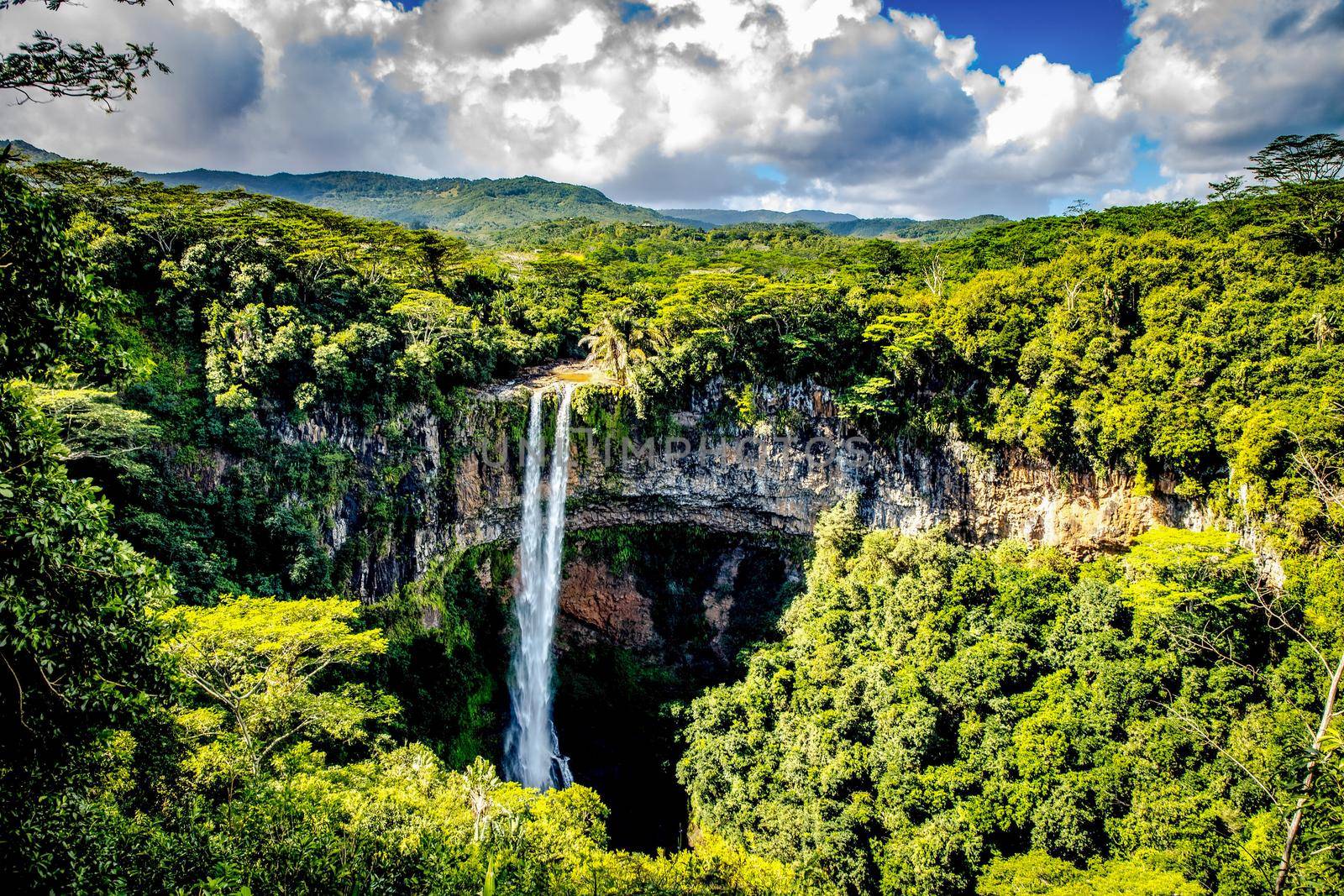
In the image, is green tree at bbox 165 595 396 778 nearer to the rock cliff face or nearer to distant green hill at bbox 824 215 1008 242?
the rock cliff face

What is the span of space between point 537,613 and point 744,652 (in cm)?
789

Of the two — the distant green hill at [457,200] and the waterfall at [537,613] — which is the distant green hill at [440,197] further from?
the waterfall at [537,613]

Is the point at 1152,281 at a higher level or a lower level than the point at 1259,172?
lower

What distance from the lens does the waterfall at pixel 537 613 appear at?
24.8 metres

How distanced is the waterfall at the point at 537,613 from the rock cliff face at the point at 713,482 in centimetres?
51

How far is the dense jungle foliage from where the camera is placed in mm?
6508

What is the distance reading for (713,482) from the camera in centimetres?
2664

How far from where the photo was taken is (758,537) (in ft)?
90.9

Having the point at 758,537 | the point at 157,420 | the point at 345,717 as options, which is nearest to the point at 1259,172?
the point at 758,537

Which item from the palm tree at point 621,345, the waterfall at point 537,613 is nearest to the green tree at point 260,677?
the waterfall at point 537,613

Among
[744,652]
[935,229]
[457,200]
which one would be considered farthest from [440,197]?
[744,652]

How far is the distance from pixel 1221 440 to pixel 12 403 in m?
22.9

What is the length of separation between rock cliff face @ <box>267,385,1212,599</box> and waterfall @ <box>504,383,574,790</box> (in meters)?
0.51

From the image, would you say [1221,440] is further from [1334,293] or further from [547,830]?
[547,830]
